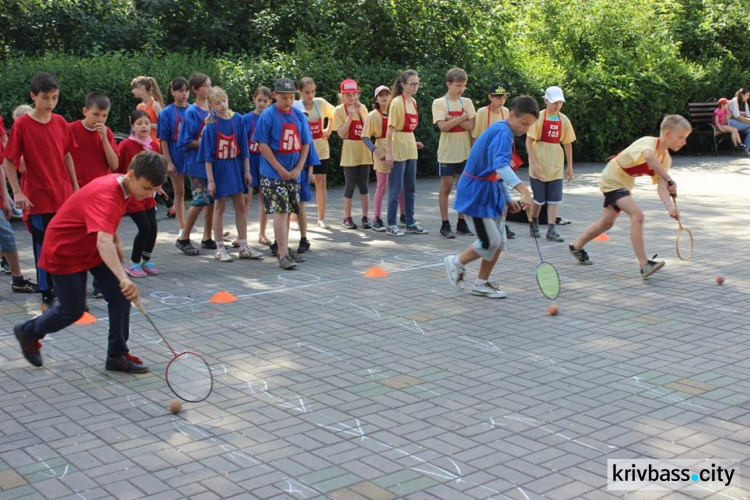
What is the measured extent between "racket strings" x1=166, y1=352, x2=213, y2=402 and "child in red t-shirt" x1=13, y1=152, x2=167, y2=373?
0.51m

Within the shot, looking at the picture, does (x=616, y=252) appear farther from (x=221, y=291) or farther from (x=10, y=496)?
(x=10, y=496)

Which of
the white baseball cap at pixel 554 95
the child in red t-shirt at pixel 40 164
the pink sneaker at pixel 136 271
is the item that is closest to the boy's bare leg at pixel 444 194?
the white baseball cap at pixel 554 95

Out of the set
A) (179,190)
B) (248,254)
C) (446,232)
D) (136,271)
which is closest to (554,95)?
(446,232)

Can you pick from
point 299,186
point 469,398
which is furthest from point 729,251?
point 469,398

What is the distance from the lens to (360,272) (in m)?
9.24

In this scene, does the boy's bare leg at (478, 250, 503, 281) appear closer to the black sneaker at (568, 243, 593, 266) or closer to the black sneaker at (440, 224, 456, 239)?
the black sneaker at (568, 243, 593, 266)

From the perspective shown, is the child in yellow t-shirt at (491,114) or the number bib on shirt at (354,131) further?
the number bib on shirt at (354,131)

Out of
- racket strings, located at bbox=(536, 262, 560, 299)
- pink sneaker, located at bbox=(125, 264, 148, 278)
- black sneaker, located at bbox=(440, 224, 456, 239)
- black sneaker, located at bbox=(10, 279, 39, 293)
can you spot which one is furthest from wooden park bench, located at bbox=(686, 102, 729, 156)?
black sneaker, located at bbox=(10, 279, 39, 293)

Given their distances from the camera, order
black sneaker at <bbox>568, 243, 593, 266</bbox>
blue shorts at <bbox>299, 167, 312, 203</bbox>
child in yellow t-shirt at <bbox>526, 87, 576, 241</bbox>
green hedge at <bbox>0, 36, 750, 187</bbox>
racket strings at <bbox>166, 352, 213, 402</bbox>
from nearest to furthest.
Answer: racket strings at <bbox>166, 352, 213, 402</bbox> < black sneaker at <bbox>568, 243, 593, 266</bbox> < blue shorts at <bbox>299, 167, 312, 203</bbox> < child in yellow t-shirt at <bbox>526, 87, 576, 241</bbox> < green hedge at <bbox>0, 36, 750, 187</bbox>

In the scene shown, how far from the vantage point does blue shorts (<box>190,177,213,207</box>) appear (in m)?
9.86

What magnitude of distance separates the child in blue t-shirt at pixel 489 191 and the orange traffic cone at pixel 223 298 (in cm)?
216

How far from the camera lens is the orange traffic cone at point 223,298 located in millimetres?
7996

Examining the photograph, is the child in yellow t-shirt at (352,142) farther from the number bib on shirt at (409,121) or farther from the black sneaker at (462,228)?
the black sneaker at (462,228)

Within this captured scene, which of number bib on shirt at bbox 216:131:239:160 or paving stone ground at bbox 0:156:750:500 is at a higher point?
number bib on shirt at bbox 216:131:239:160
